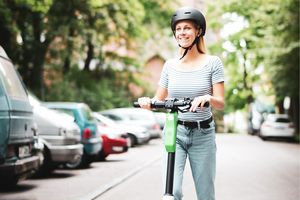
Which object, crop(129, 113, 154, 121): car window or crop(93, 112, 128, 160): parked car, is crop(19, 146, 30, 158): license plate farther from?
crop(129, 113, 154, 121): car window

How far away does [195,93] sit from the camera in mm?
4180

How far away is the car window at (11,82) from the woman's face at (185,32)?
13.3ft

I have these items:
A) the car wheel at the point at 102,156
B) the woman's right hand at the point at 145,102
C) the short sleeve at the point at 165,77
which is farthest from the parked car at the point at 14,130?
the car wheel at the point at 102,156

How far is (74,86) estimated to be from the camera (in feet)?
109

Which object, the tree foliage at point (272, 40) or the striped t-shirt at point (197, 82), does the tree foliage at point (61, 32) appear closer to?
the tree foliage at point (272, 40)

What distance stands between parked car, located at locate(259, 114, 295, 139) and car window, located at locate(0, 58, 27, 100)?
23.2m

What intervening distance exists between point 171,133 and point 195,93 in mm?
466

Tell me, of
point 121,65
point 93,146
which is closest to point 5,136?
point 93,146

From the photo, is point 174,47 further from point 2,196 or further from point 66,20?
point 2,196

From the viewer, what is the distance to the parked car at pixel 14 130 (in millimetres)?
7230

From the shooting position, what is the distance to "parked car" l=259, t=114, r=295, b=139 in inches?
1178

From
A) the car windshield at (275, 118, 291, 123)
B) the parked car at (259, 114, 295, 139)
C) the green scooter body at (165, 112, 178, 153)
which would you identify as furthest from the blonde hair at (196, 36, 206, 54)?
the car windshield at (275, 118, 291, 123)

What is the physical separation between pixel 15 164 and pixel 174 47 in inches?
1370

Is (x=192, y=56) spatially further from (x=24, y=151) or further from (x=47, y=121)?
(x=47, y=121)
